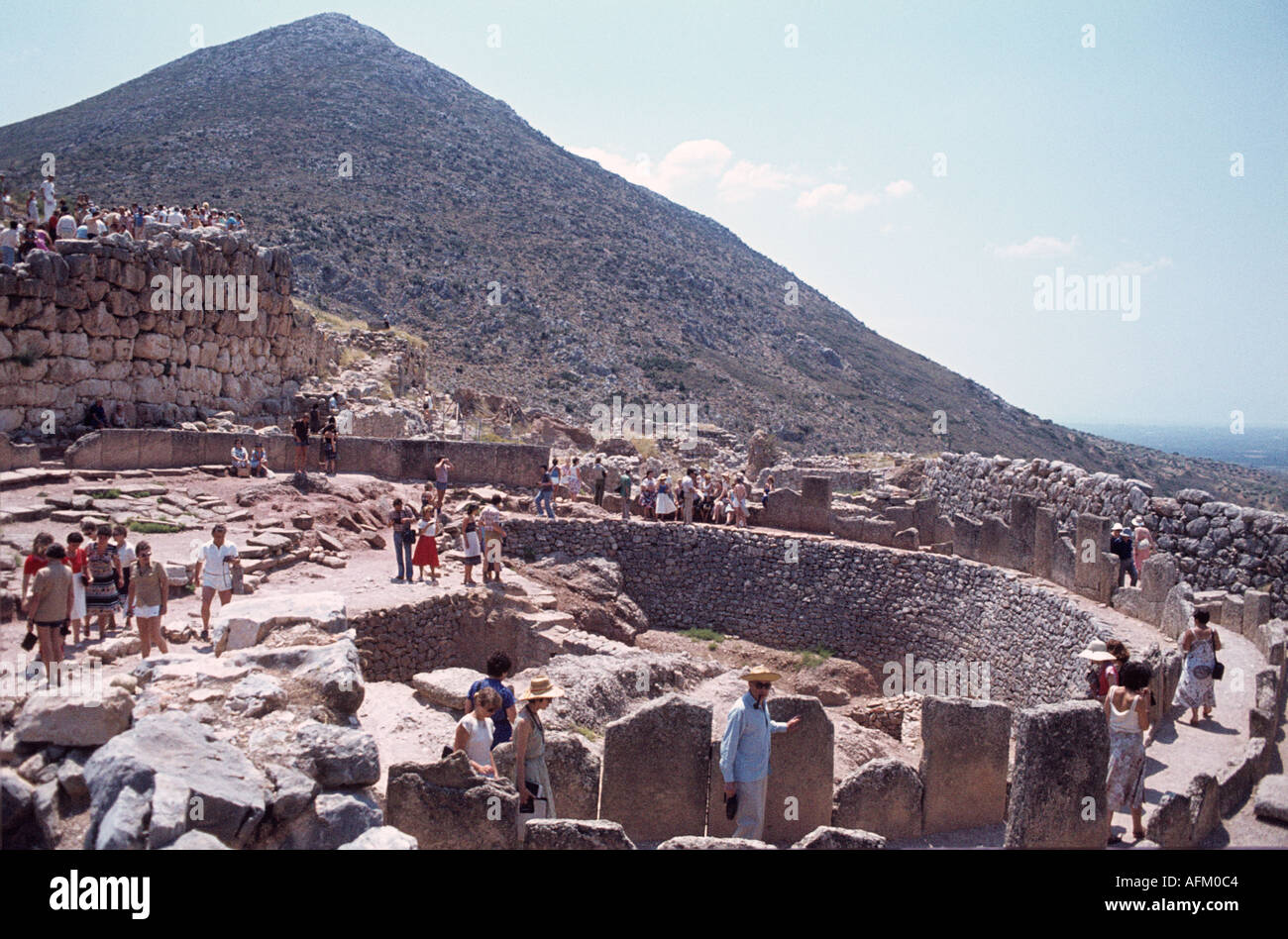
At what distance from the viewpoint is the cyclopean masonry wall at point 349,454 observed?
16312 mm

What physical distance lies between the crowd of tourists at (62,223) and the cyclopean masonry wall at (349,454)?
387 cm

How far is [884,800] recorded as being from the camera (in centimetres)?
757

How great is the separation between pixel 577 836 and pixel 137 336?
57.0ft

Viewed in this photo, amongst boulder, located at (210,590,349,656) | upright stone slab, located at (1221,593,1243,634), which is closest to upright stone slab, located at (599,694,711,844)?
boulder, located at (210,590,349,656)

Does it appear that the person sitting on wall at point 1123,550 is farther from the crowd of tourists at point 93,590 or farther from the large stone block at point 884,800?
the crowd of tourists at point 93,590

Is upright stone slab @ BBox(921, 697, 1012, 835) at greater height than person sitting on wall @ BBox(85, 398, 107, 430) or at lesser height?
lesser

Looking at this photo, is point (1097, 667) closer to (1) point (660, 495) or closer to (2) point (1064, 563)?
(2) point (1064, 563)

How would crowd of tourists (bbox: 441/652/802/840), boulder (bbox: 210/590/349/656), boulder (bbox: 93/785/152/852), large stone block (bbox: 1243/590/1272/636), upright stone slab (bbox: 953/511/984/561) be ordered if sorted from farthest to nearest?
upright stone slab (bbox: 953/511/984/561) < large stone block (bbox: 1243/590/1272/636) < boulder (bbox: 210/590/349/656) < crowd of tourists (bbox: 441/652/802/840) < boulder (bbox: 93/785/152/852)

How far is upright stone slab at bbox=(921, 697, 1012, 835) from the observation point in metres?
7.68

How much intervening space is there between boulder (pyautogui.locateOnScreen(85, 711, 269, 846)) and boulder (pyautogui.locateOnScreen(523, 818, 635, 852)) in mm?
1474

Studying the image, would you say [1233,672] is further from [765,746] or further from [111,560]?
[111,560]

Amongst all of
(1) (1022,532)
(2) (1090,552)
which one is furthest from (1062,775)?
(1) (1022,532)

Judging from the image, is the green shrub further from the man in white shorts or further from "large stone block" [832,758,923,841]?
"large stone block" [832,758,923,841]
